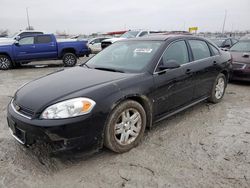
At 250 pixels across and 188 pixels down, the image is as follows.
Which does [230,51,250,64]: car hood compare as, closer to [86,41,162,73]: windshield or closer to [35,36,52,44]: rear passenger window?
[86,41,162,73]: windshield

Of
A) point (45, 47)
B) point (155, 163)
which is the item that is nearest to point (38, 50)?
point (45, 47)

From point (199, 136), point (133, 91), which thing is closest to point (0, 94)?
point (133, 91)

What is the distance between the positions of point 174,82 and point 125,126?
3.87 feet

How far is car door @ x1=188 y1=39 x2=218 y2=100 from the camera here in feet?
13.9

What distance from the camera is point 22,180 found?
2520mm

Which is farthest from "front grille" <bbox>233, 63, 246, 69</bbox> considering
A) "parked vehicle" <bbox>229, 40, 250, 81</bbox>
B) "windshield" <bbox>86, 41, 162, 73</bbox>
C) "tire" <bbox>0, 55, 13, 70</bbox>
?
"tire" <bbox>0, 55, 13, 70</bbox>

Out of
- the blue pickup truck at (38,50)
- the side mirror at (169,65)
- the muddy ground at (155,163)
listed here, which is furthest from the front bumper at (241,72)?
the blue pickup truck at (38,50)

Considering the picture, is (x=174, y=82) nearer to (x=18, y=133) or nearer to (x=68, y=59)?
(x=18, y=133)

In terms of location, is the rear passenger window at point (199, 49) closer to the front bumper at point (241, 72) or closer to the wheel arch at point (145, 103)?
the wheel arch at point (145, 103)

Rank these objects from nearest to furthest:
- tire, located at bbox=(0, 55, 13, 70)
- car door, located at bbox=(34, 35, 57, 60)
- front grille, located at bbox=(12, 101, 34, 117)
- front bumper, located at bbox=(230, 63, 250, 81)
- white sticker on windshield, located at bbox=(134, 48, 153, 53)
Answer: front grille, located at bbox=(12, 101, 34, 117) → white sticker on windshield, located at bbox=(134, 48, 153, 53) → front bumper, located at bbox=(230, 63, 250, 81) → tire, located at bbox=(0, 55, 13, 70) → car door, located at bbox=(34, 35, 57, 60)

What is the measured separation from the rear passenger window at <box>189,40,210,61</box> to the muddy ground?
4.56 ft

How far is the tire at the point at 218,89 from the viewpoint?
4.92 metres

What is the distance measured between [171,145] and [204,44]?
8.41 feet

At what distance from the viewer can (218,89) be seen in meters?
5.11
